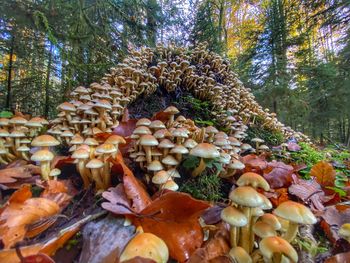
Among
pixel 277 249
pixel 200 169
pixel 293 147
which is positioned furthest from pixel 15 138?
pixel 293 147

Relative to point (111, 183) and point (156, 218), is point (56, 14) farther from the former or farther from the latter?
point (156, 218)

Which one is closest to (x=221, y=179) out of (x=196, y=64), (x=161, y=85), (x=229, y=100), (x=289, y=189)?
(x=289, y=189)

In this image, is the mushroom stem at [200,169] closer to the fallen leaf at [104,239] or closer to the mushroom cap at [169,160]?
the mushroom cap at [169,160]

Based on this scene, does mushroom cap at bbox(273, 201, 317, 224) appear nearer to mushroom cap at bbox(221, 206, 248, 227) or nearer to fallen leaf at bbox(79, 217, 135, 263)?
mushroom cap at bbox(221, 206, 248, 227)

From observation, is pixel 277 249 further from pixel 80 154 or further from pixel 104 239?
pixel 80 154

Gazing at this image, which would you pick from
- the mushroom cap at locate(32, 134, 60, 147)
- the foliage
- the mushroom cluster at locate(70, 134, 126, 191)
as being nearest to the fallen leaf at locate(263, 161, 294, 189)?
the foliage
